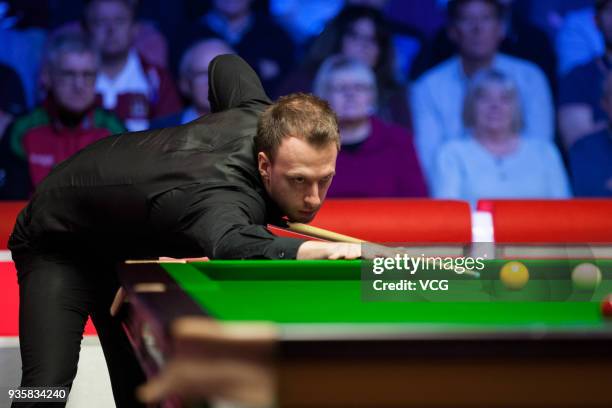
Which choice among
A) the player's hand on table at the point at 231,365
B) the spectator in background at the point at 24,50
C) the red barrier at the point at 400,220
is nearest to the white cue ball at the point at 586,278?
the player's hand on table at the point at 231,365

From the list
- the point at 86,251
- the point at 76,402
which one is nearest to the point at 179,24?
the point at 76,402

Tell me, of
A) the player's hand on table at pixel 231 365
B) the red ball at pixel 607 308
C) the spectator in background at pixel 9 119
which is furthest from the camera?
the spectator in background at pixel 9 119

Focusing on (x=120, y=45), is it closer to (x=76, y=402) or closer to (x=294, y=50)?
(x=294, y=50)

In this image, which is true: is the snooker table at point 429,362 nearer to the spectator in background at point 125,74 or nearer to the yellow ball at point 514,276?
the yellow ball at point 514,276

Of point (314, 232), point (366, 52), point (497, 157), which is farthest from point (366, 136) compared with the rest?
point (314, 232)

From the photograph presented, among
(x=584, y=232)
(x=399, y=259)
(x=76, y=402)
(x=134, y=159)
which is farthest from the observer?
(x=584, y=232)

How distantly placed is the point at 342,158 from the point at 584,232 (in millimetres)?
1778

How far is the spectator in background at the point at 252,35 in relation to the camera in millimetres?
5434

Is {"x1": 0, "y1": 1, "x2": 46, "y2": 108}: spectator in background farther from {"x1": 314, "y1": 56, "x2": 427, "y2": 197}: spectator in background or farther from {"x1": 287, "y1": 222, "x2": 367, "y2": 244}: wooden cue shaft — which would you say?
{"x1": 287, "y1": 222, "x2": 367, "y2": 244}: wooden cue shaft

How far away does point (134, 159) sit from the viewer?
2234 mm

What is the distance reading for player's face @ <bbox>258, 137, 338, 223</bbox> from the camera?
2.09m

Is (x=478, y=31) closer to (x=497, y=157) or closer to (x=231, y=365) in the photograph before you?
(x=497, y=157)

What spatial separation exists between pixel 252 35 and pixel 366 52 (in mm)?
638

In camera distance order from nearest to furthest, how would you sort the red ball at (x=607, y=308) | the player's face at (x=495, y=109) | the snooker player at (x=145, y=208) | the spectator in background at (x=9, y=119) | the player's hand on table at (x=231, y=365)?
the player's hand on table at (x=231, y=365) → the red ball at (x=607, y=308) → the snooker player at (x=145, y=208) → the spectator in background at (x=9, y=119) → the player's face at (x=495, y=109)
